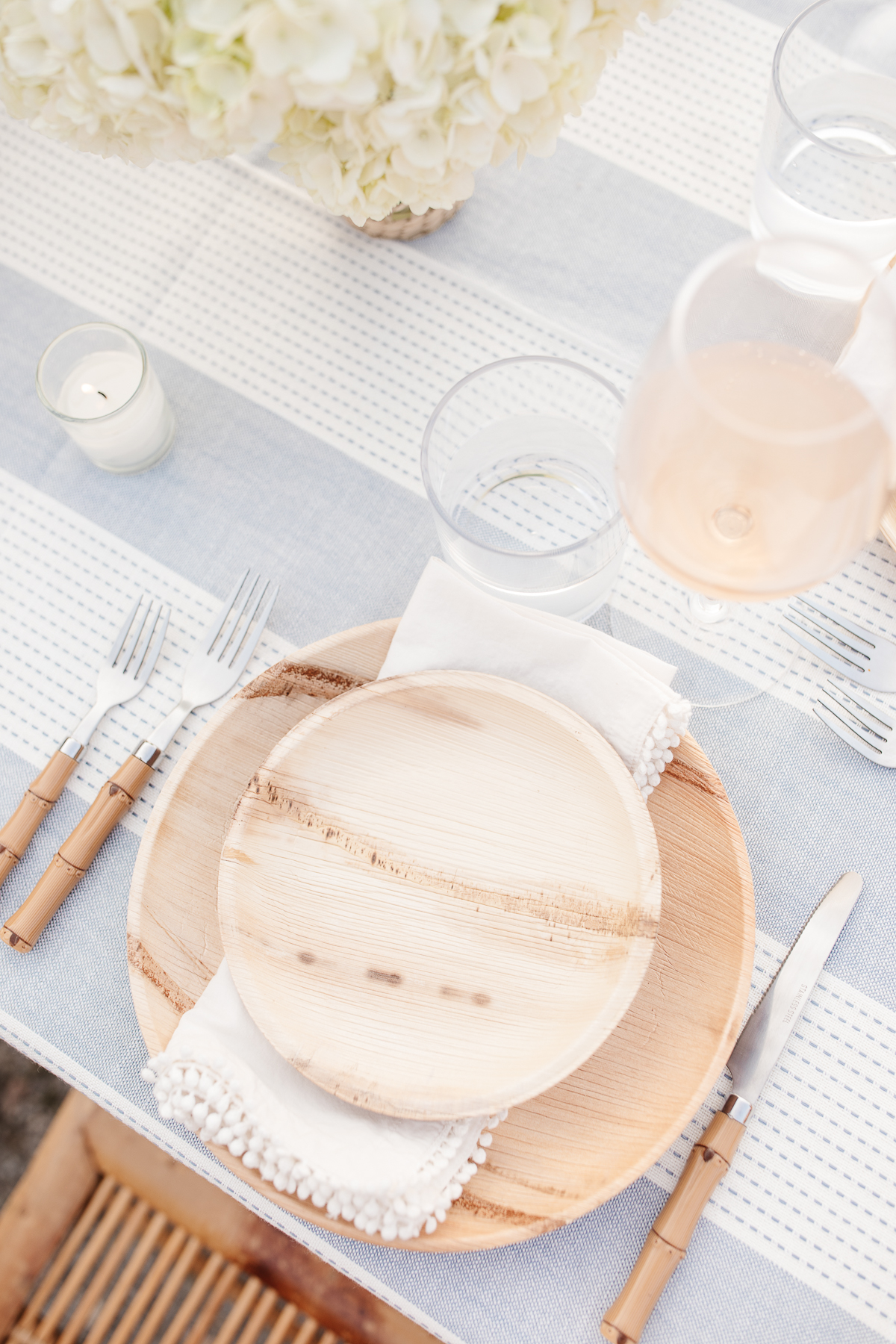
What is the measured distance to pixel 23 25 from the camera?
409 millimetres

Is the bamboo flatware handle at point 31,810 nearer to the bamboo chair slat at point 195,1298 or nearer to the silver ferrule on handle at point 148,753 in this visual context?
the silver ferrule on handle at point 148,753

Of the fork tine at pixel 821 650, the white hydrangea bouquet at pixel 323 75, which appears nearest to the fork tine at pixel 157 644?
the white hydrangea bouquet at pixel 323 75

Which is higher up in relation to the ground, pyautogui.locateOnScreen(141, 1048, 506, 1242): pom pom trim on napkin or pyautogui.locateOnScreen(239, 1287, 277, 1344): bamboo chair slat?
pyautogui.locateOnScreen(141, 1048, 506, 1242): pom pom trim on napkin

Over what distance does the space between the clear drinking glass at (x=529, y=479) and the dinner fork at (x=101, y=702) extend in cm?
23

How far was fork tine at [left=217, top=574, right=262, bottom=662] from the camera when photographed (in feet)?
2.24

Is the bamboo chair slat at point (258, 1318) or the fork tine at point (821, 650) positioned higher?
the fork tine at point (821, 650)

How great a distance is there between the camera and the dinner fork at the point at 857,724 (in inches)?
24.9

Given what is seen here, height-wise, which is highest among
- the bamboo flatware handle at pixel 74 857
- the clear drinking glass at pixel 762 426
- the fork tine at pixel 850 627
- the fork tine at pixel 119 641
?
the clear drinking glass at pixel 762 426

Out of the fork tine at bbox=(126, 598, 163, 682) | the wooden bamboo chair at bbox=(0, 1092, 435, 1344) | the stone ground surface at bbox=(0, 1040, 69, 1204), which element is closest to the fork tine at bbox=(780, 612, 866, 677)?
the fork tine at bbox=(126, 598, 163, 682)

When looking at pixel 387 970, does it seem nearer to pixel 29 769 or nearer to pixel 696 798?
pixel 696 798

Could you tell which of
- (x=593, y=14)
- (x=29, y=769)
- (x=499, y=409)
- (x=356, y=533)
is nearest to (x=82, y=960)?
(x=29, y=769)

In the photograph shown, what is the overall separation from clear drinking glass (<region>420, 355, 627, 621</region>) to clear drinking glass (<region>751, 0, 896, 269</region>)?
18 centimetres

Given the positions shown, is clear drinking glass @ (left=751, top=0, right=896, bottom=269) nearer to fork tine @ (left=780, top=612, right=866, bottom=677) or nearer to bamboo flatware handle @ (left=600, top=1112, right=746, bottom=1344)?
fork tine @ (left=780, top=612, right=866, bottom=677)

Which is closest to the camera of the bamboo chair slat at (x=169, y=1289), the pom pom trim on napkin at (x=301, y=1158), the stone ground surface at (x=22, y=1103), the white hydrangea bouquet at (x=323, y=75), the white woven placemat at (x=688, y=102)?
the white hydrangea bouquet at (x=323, y=75)
